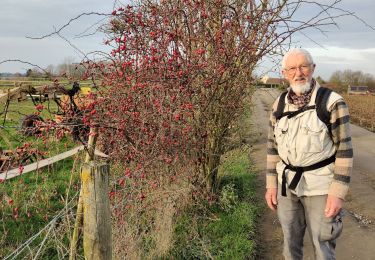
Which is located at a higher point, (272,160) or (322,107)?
(322,107)

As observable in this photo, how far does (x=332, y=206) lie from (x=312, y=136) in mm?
521

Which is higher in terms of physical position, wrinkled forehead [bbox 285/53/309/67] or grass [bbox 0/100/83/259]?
wrinkled forehead [bbox 285/53/309/67]

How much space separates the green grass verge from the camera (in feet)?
15.0

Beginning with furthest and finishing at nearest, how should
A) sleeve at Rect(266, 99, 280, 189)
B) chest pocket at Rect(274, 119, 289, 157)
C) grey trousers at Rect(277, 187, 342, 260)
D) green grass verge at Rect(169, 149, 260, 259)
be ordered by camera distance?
1. green grass verge at Rect(169, 149, 260, 259)
2. sleeve at Rect(266, 99, 280, 189)
3. chest pocket at Rect(274, 119, 289, 157)
4. grey trousers at Rect(277, 187, 342, 260)

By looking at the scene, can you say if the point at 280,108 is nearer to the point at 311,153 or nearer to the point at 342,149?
the point at 311,153

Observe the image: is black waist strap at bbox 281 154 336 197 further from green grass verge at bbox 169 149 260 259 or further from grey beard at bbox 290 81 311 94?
green grass verge at bbox 169 149 260 259

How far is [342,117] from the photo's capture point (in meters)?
2.91

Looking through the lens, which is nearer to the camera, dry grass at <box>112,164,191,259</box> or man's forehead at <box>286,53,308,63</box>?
man's forehead at <box>286,53,308,63</box>

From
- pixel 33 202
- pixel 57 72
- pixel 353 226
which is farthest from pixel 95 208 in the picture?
pixel 353 226

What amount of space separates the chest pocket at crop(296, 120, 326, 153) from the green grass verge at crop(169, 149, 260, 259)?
1.83 metres

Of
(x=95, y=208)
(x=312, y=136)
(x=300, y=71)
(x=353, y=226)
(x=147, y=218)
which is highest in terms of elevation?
(x=300, y=71)

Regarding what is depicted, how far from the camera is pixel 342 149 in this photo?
294 centimetres

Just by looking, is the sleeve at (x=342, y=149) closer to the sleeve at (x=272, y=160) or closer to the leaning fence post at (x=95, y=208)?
the sleeve at (x=272, y=160)

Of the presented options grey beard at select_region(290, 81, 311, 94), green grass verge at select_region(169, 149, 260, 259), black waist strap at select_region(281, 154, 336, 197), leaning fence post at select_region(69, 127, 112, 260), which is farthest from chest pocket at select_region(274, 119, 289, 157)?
green grass verge at select_region(169, 149, 260, 259)
